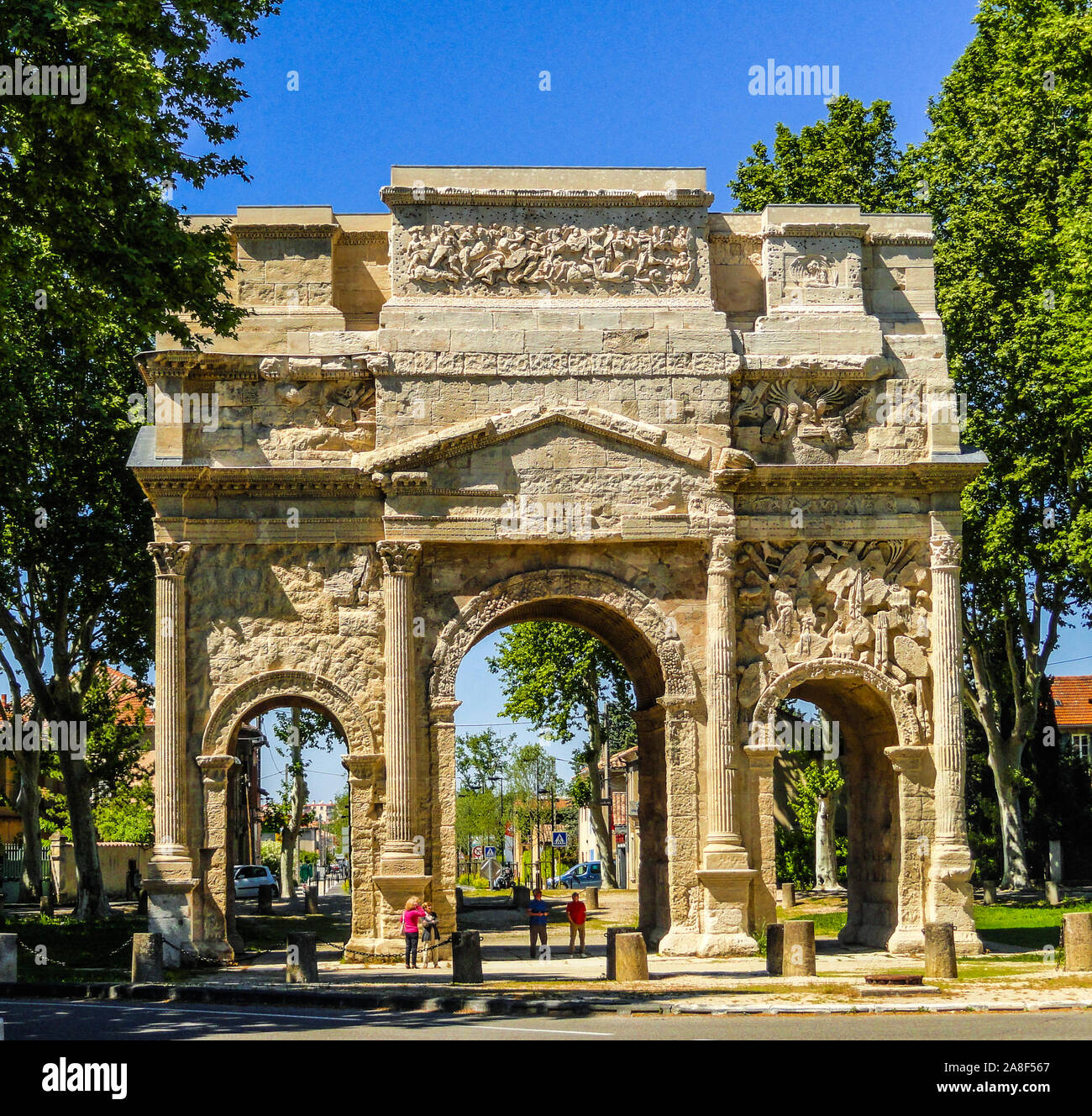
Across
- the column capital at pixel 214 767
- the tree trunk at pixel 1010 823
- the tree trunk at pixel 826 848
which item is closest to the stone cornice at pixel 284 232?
the column capital at pixel 214 767

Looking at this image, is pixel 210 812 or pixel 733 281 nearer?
pixel 210 812

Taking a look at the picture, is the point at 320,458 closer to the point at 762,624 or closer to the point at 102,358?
the point at 102,358

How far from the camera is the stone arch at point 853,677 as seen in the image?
26.9m

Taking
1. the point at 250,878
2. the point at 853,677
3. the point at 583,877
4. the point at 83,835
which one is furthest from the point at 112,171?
the point at 583,877

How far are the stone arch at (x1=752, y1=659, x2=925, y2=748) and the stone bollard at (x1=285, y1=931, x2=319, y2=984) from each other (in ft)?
28.7

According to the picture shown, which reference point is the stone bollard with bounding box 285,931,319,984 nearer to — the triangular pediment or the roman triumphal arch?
the roman triumphal arch

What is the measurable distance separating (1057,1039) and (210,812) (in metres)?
15.5

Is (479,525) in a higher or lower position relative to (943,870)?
higher

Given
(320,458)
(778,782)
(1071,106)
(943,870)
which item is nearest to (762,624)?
(943,870)

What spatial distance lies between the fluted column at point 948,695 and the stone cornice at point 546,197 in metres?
7.51

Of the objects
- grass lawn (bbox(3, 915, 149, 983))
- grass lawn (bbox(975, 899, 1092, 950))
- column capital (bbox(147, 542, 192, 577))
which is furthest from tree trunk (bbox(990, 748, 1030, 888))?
column capital (bbox(147, 542, 192, 577))

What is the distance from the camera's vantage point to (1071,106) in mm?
36719

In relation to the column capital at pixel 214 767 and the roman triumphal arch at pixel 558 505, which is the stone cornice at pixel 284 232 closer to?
the roman triumphal arch at pixel 558 505

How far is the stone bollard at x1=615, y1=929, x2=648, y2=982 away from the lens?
21422 mm
